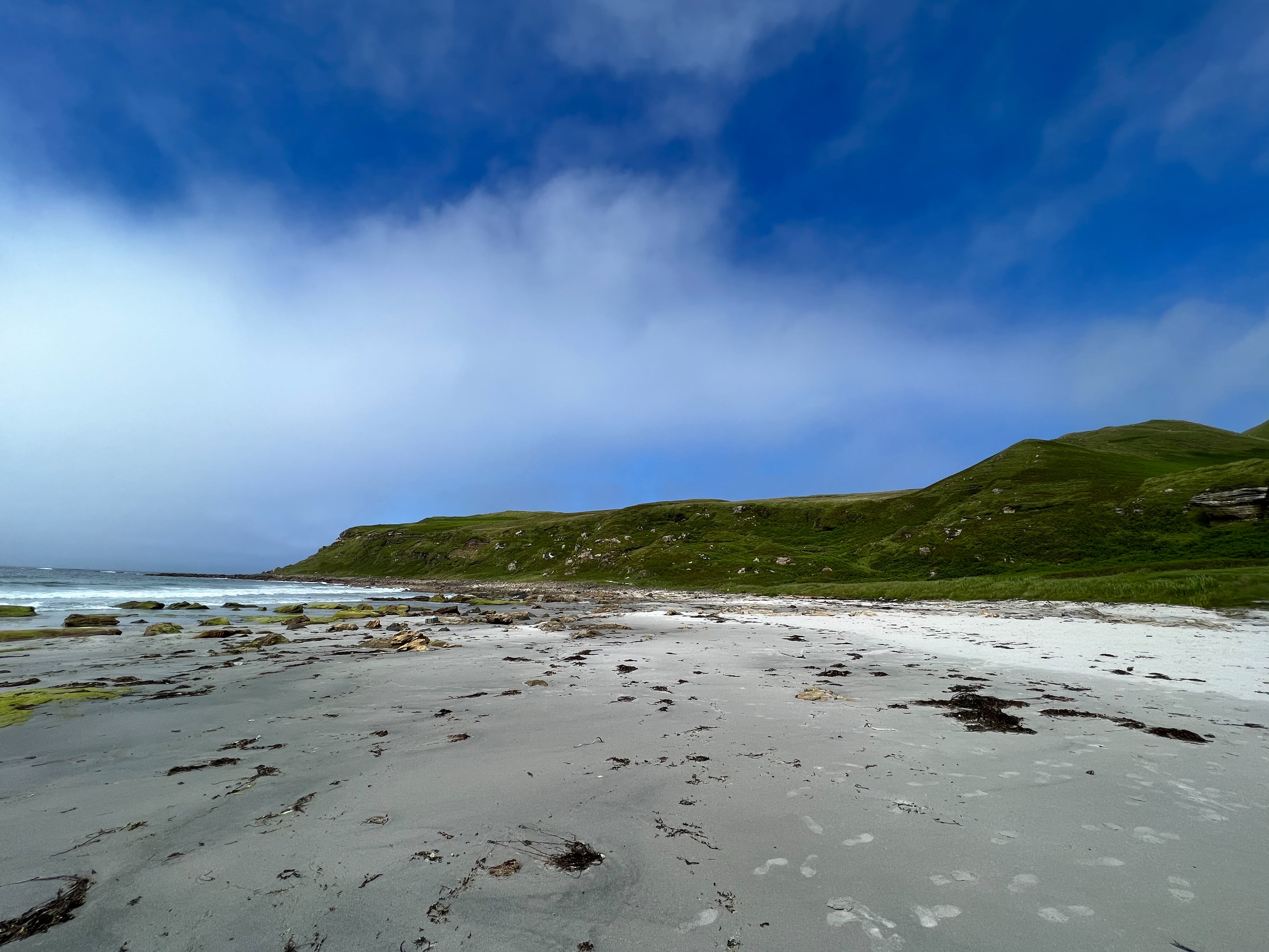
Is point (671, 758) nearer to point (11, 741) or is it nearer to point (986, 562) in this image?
point (11, 741)

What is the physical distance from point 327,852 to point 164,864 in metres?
1.46

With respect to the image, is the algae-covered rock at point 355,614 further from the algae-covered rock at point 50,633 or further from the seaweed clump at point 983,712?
the seaweed clump at point 983,712

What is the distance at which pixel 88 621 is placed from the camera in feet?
87.2

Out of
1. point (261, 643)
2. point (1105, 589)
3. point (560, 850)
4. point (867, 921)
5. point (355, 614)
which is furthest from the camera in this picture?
point (1105, 589)

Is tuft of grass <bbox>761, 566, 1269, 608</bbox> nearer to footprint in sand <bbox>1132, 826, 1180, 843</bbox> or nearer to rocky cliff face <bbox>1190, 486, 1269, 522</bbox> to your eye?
rocky cliff face <bbox>1190, 486, 1269, 522</bbox>

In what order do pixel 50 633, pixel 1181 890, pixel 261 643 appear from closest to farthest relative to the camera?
pixel 1181 890
pixel 261 643
pixel 50 633

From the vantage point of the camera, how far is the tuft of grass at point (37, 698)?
1000cm

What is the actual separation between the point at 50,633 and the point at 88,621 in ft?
15.5

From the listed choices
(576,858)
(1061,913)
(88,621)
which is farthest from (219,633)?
(1061,913)

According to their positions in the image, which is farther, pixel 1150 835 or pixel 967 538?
pixel 967 538

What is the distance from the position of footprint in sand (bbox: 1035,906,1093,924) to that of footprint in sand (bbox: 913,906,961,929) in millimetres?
653

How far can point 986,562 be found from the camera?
59688 mm

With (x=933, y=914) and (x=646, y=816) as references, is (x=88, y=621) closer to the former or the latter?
(x=646, y=816)

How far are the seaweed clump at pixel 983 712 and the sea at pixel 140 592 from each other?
42047mm
